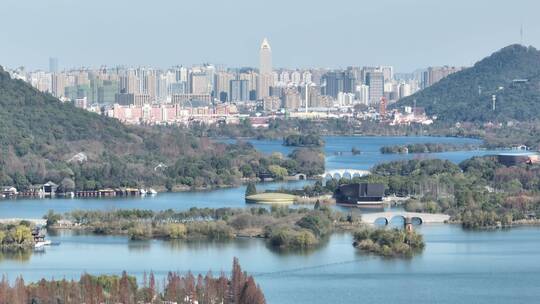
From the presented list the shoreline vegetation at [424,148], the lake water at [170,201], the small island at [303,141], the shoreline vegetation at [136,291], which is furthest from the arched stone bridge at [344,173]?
the shoreline vegetation at [136,291]

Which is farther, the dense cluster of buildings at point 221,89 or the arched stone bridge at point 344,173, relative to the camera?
the dense cluster of buildings at point 221,89

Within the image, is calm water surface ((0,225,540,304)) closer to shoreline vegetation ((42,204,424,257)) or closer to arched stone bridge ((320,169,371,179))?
shoreline vegetation ((42,204,424,257))

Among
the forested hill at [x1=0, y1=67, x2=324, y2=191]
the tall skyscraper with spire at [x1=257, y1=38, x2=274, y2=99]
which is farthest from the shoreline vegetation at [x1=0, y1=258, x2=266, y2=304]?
the tall skyscraper with spire at [x1=257, y1=38, x2=274, y2=99]

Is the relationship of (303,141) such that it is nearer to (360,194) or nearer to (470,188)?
(470,188)

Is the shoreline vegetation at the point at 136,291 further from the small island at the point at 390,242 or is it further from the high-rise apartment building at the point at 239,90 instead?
the high-rise apartment building at the point at 239,90

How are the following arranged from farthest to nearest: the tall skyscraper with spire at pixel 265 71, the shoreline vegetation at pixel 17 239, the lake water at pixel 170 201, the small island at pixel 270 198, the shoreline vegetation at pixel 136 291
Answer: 1. the tall skyscraper with spire at pixel 265 71
2. the small island at pixel 270 198
3. the lake water at pixel 170 201
4. the shoreline vegetation at pixel 17 239
5. the shoreline vegetation at pixel 136 291

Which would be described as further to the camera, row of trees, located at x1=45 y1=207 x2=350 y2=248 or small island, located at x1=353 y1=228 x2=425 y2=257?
row of trees, located at x1=45 y1=207 x2=350 y2=248

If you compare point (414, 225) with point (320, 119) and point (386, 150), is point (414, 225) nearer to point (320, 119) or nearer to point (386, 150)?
point (386, 150)
